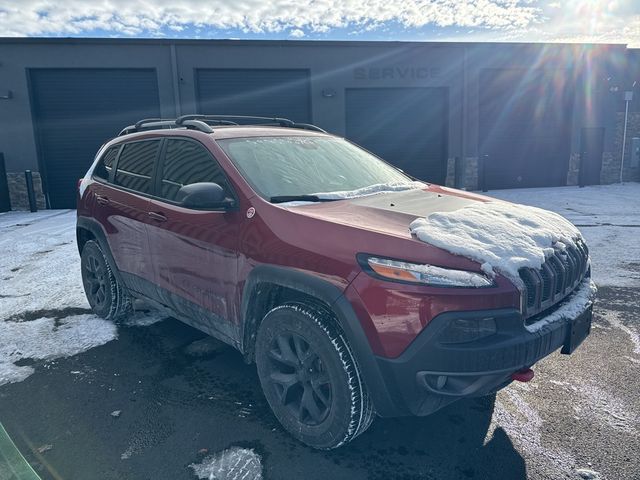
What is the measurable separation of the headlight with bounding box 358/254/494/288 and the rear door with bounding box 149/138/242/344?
3.47ft

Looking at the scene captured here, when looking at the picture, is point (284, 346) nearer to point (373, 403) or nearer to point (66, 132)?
point (373, 403)

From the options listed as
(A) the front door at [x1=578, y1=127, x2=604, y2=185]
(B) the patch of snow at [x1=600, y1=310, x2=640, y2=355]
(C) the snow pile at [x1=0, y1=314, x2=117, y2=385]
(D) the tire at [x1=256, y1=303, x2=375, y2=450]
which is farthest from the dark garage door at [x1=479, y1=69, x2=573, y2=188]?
(D) the tire at [x1=256, y1=303, x2=375, y2=450]

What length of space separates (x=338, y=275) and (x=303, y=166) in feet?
4.31

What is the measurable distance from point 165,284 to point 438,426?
220cm

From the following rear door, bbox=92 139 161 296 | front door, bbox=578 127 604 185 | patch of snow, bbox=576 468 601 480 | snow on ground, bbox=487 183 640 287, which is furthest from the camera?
front door, bbox=578 127 604 185

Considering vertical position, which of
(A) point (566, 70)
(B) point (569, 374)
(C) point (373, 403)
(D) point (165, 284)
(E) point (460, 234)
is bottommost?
(B) point (569, 374)

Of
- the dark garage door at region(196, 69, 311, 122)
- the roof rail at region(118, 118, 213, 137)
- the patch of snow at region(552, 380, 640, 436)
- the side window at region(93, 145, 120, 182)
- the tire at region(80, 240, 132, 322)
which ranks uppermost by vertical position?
the dark garage door at region(196, 69, 311, 122)

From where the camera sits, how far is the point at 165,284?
3.62 meters

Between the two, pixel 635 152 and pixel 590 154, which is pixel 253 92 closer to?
pixel 590 154

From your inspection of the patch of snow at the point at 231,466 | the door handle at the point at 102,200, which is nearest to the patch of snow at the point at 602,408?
the patch of snow at the point at 231,466

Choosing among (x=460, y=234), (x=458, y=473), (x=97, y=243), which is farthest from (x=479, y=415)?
(x=97, y=243)

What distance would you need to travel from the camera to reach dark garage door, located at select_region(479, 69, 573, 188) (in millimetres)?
16375

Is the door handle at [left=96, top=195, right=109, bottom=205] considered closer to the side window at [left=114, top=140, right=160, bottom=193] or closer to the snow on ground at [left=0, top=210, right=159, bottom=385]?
the side window at [left=114, top=140, right=160, bottom=193]

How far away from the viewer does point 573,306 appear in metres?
2.68
